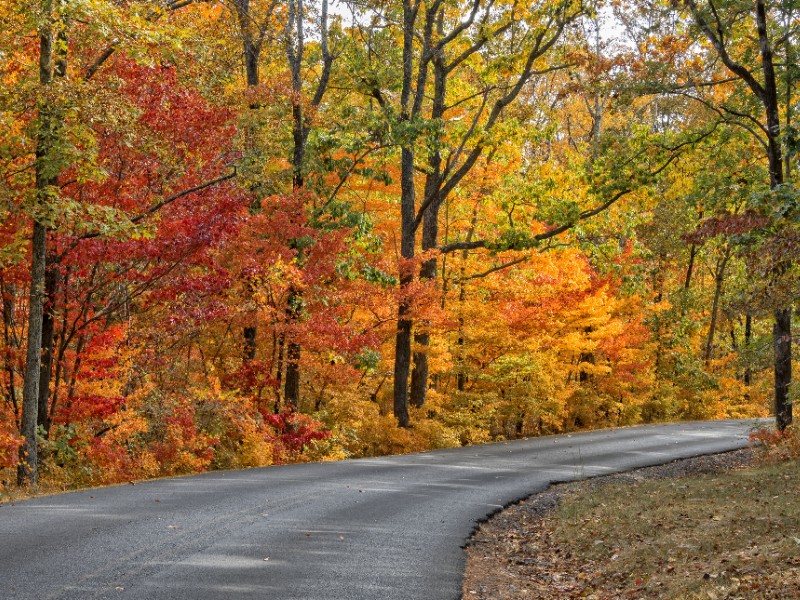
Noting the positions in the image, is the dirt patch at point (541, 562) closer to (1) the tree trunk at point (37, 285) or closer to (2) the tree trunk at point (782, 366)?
(2) the tree trunk at point (782, 366)

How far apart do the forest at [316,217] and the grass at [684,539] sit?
9.36 feet

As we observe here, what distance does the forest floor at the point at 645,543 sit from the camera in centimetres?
704

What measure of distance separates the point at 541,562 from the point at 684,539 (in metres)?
1.58

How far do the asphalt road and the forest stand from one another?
3599 millimetres

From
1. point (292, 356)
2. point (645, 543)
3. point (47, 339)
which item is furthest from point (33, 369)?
point (645, 543)

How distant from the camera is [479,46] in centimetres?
2169

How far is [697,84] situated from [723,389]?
25.0m

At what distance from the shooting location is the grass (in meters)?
6.89

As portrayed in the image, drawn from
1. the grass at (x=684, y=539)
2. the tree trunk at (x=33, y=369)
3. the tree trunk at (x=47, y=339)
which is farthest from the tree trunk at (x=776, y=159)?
the tree trunk at (x=47, y=339)

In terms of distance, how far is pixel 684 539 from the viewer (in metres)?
8.70

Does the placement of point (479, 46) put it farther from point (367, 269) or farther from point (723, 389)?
point (723, 389)

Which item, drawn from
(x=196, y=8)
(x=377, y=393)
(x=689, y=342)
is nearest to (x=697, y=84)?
(x=196, y=8)

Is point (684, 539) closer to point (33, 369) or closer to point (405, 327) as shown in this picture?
point (33, 369)

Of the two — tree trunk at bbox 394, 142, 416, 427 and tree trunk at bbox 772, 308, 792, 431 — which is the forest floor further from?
tree trunk at bbox 394, 142, 416, 427
